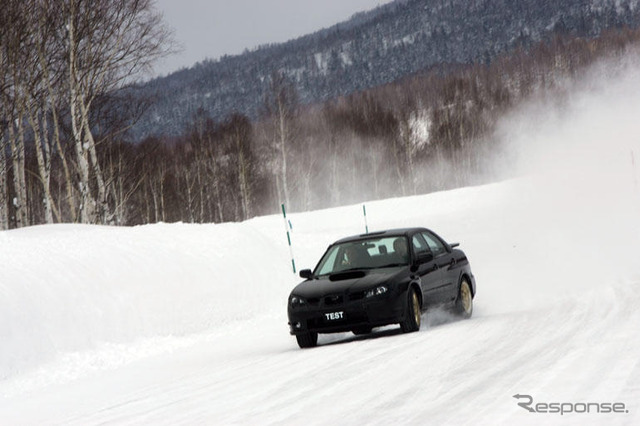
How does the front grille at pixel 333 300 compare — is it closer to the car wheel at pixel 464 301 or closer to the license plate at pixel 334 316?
the license plate at pixel 334 316

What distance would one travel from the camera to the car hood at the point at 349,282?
977cm

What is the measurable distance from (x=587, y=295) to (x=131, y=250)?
8010 millimetres

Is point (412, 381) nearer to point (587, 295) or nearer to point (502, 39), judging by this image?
point (587, 295)

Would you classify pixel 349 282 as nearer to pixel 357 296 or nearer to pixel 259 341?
pixel 357 296

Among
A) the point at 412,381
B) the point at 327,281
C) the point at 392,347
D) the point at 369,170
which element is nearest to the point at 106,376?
the point at 327,281

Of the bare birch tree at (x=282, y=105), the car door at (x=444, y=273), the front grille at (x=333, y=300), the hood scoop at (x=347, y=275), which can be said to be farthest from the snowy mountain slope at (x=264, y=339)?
the bare birch tree at (x=282, y=105)

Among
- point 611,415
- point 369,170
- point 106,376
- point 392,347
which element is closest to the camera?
point 611,415

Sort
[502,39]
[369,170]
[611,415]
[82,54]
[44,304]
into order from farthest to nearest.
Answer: [502,39], [369,170], [82,54], [44,304], [611,415]

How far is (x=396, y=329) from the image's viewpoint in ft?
35.8

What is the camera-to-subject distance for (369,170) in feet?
284

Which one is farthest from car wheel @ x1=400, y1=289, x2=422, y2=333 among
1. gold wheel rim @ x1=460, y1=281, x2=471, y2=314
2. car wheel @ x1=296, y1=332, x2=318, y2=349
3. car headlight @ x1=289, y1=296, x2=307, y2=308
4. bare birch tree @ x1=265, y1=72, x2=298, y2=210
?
bare birch tree @ x1=265, y1=72, x2=298, y2=210

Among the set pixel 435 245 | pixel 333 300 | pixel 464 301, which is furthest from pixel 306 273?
pixel 464 301

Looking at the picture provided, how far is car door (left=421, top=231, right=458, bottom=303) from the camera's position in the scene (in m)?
10.9
